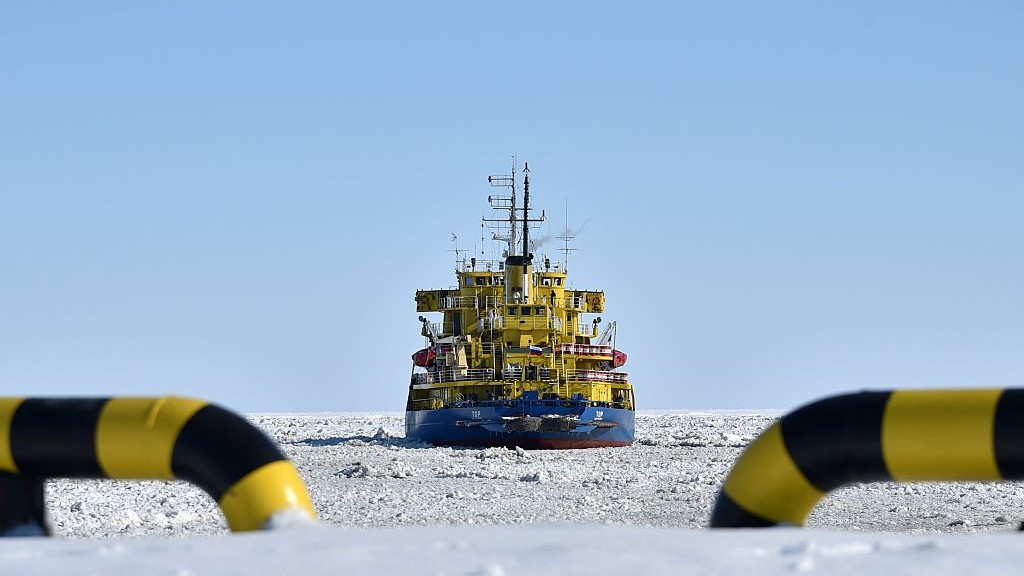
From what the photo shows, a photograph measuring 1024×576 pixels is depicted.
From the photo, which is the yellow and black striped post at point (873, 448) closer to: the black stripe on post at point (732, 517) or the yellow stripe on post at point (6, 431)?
the black stripe on post at point (732, 517)

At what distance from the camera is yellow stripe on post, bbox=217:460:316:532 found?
473 cm

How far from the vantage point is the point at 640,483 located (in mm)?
20453

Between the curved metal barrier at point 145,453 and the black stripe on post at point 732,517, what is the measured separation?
1.53m

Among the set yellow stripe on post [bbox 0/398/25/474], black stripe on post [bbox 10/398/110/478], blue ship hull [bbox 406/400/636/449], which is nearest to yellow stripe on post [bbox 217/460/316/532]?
black stripe on post [bbox 10/398/110/478]

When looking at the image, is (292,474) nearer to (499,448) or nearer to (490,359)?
(499,448)

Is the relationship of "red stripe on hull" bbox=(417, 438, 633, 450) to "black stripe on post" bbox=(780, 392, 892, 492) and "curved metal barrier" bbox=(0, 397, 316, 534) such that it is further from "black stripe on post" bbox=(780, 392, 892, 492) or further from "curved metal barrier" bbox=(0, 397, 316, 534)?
"black stripe on post" bbox=(780, 392, 892, 492)

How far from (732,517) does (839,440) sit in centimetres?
53

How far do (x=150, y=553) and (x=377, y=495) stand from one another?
45.4ft

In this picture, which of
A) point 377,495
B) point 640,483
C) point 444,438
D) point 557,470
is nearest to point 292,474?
point 377,495

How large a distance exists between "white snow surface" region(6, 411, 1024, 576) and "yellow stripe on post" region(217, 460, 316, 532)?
0.13 metres

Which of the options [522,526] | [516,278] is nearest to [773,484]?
[522,526]

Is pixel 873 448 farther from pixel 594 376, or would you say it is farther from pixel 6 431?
pixel 594 376

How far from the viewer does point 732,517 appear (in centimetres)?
488

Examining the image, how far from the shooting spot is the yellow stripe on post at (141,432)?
4.91 metres
